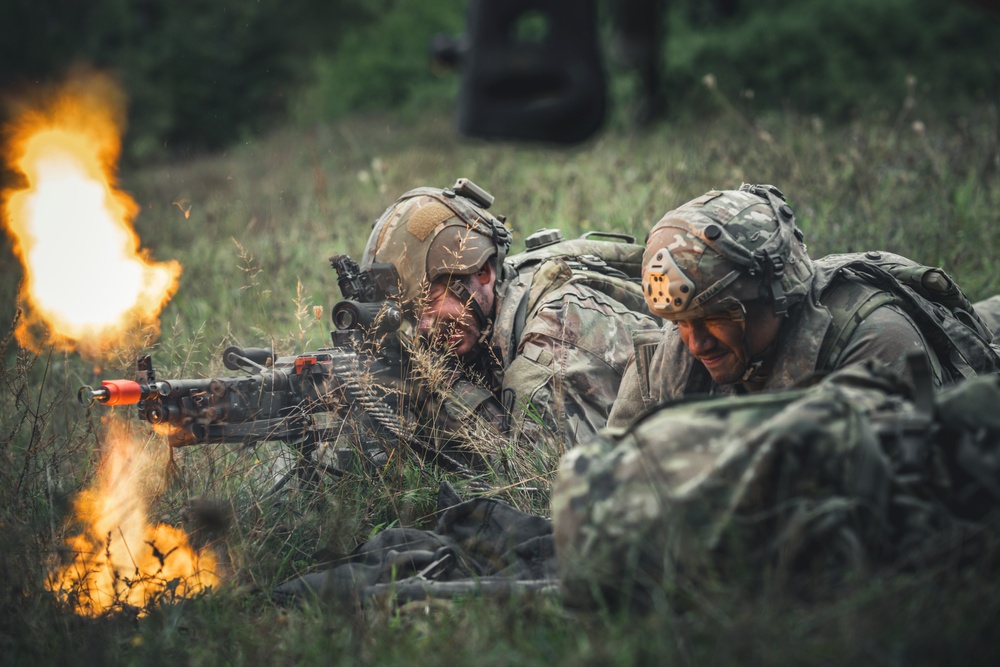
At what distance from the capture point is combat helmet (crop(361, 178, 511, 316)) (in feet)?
15.7

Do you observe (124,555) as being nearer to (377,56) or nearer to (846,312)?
(846,312)

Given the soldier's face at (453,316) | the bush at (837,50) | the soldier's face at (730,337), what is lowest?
the soldier's face at (730,337)

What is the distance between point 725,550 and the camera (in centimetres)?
238

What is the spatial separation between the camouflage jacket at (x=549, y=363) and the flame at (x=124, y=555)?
128cm

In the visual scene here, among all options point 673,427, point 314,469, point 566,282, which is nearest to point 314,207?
point 566,282

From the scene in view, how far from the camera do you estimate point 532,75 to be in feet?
7.11

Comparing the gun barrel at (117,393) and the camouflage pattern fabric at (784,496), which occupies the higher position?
the gun barrel at (117,393)

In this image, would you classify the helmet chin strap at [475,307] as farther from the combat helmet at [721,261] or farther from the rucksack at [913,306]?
the rucksack at [913,306]

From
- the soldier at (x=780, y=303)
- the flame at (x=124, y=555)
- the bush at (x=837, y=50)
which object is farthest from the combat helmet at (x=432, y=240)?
the bush at (x=837, y=50)

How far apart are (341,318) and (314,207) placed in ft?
17.6

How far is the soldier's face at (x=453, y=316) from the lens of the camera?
15.5 feet

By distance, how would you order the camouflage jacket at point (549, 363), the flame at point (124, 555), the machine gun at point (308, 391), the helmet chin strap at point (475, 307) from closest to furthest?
the flame at point (124, 555)
the machine gun at point (308, 391)
the camouflage jacket at point (549, 363)
the helmet chin strap at point (475, 307)

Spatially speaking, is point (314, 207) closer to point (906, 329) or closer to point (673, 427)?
point (906, 329)

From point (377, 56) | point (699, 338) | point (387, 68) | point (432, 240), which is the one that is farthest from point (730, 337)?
point (377, 56)
